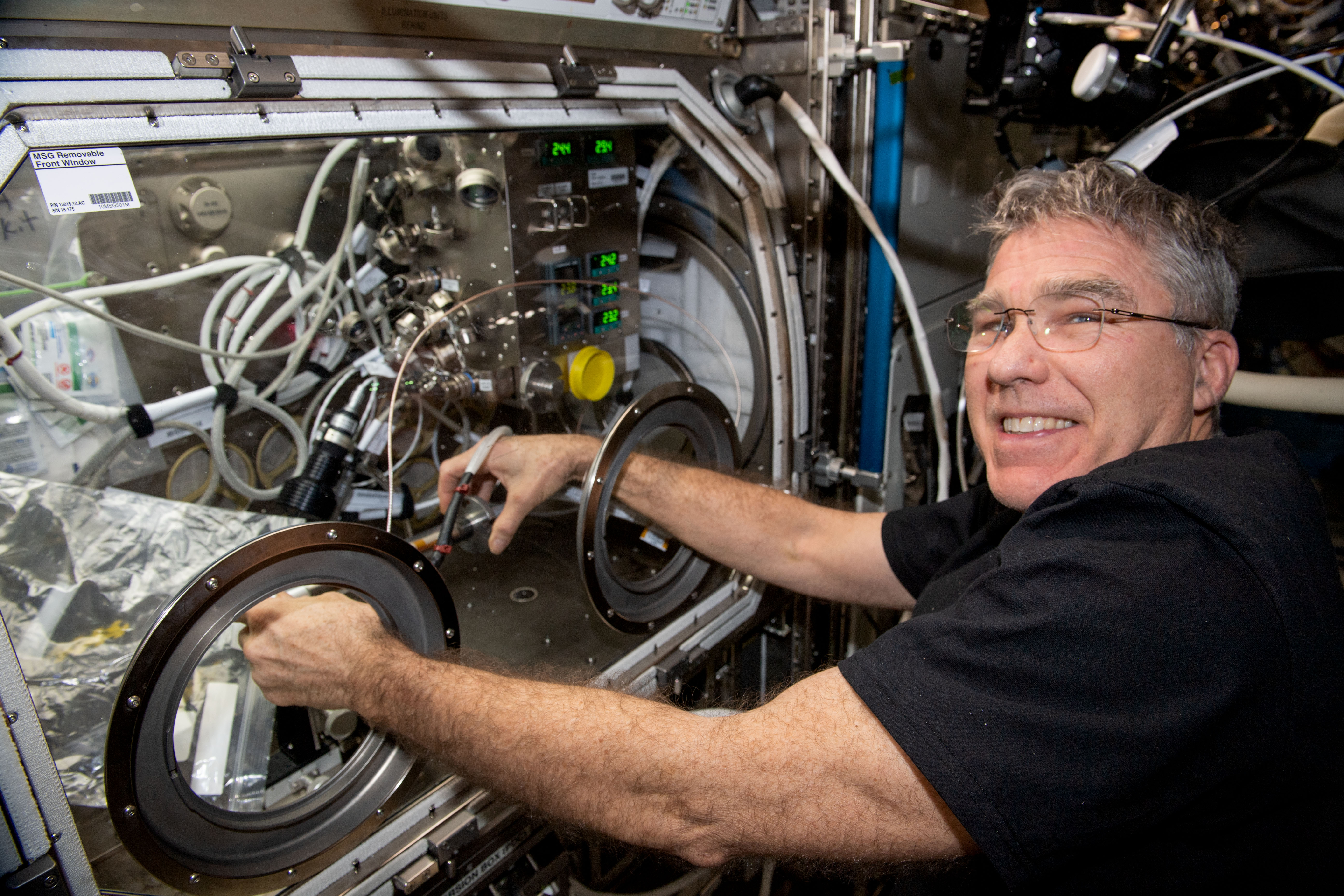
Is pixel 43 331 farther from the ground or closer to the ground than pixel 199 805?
farther from the ground

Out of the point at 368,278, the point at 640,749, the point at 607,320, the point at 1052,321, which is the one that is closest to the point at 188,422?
the point at 368,278

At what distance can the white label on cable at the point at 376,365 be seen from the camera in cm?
198

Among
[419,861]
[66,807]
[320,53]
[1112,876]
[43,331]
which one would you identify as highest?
[320,53]

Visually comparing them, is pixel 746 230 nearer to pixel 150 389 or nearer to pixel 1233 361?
pixel 1233 361

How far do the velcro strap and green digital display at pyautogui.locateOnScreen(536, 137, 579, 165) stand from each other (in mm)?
1042

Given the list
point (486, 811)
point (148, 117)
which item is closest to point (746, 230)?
point (148, 117)

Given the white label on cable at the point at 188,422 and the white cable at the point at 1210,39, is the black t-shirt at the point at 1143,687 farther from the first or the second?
the white label on cable at the point at 188,422

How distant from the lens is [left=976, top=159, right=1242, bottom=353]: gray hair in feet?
4.82

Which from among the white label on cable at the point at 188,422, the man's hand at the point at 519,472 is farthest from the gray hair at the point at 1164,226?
the white label on cable at the point at 188,422

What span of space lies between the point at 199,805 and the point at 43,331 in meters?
1.04

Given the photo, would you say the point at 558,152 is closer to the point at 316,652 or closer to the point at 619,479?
the point at 619,479

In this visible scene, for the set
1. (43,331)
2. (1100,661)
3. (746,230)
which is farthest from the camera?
(746,230)

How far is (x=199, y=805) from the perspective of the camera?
53.1 inches

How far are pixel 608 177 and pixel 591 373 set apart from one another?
51cm
